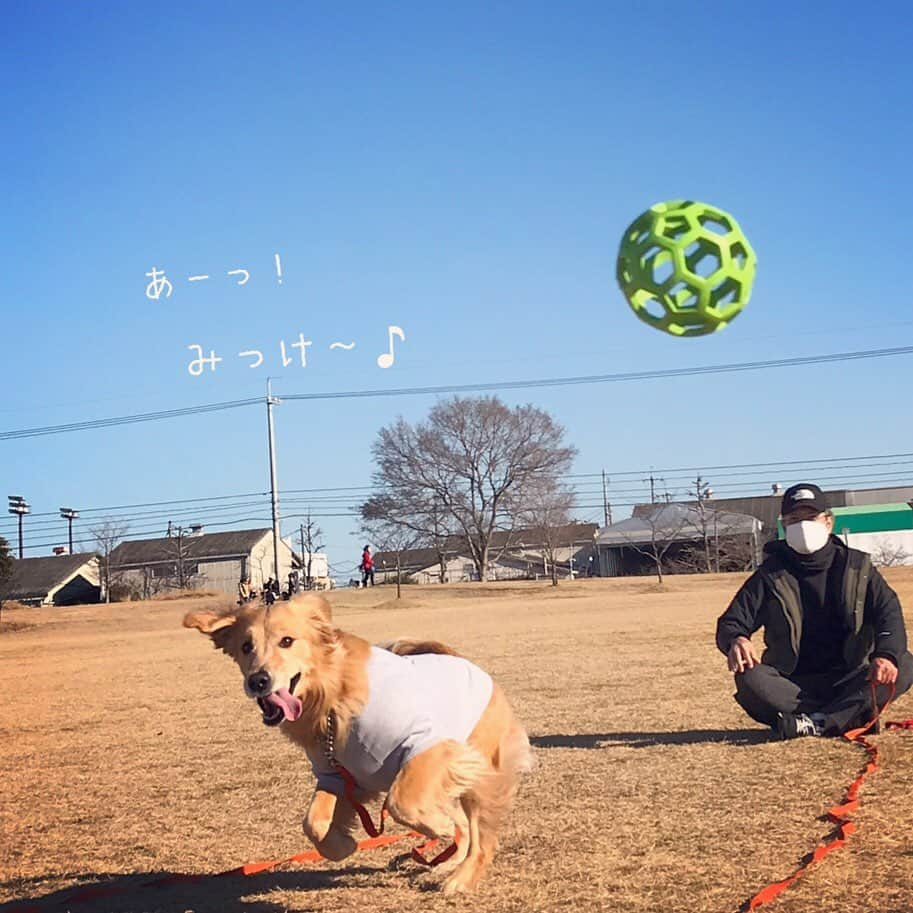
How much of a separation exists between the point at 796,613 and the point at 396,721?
121 inches

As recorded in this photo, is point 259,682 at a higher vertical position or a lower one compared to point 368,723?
higher

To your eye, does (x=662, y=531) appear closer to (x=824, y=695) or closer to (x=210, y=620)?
(x=824, y=695)

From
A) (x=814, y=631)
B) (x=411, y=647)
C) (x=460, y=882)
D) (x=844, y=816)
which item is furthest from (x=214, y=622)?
(x=814, y=631)

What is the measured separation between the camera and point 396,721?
12.2ft

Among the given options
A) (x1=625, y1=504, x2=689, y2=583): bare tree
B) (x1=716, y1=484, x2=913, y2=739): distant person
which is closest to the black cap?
(x1=716, y1=484, x2=913, y2=739): distant person

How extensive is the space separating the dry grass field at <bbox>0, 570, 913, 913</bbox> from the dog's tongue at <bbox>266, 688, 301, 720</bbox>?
1.95 feet

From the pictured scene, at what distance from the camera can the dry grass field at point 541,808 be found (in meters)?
3.50

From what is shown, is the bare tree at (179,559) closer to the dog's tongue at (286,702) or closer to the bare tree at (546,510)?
the bare tree at (546,510)

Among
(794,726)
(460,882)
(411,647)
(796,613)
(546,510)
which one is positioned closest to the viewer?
(460,882)

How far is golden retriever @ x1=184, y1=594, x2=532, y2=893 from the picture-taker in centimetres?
361

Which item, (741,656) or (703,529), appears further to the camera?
(703,529)

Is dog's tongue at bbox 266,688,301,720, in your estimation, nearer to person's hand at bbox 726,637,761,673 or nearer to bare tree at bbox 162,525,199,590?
person's hand at bbox 726,637,761,673

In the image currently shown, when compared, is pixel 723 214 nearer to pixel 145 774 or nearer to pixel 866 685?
pixel 866 685

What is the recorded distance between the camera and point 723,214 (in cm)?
622
